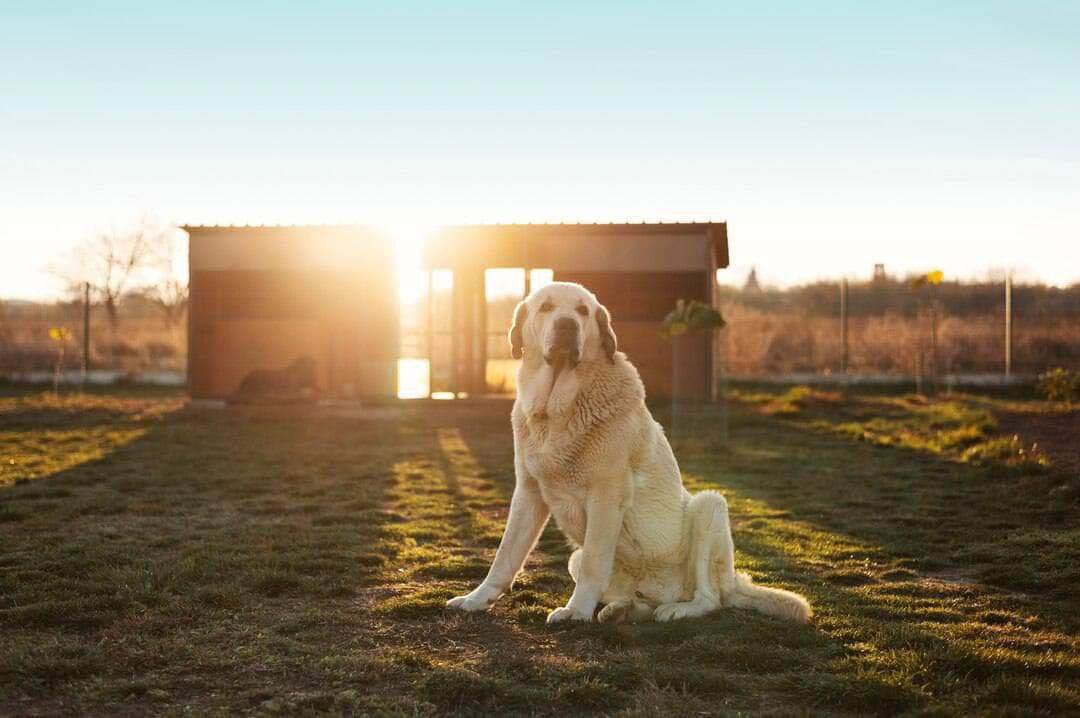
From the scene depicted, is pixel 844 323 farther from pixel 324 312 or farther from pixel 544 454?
pixel 544 454

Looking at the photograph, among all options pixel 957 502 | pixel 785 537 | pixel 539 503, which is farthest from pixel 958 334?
pixel 539 503

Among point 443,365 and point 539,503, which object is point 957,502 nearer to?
point 539,503

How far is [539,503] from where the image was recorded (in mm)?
4695

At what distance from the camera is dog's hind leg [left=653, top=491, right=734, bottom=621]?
14.8 feet

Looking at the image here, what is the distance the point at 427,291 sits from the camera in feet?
64.1

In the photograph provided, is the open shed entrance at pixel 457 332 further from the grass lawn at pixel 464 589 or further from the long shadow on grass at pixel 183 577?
the long shadow on grass at pixel 183 577

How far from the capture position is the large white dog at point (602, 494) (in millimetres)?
4445

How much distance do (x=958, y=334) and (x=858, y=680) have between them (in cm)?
2245

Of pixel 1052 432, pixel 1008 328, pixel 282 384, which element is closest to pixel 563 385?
pixel 1052 432

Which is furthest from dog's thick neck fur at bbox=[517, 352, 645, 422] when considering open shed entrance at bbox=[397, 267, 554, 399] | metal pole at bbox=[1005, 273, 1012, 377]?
metal pole at bbox=[1005, 273, 1012, 377]

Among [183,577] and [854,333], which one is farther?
[854,333]

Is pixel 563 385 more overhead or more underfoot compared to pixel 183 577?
more overhead

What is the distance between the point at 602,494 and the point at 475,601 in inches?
33.5

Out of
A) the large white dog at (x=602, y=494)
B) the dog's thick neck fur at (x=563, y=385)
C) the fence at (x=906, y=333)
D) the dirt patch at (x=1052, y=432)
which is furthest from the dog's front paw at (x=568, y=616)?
the fence at (x=906, y=333)
